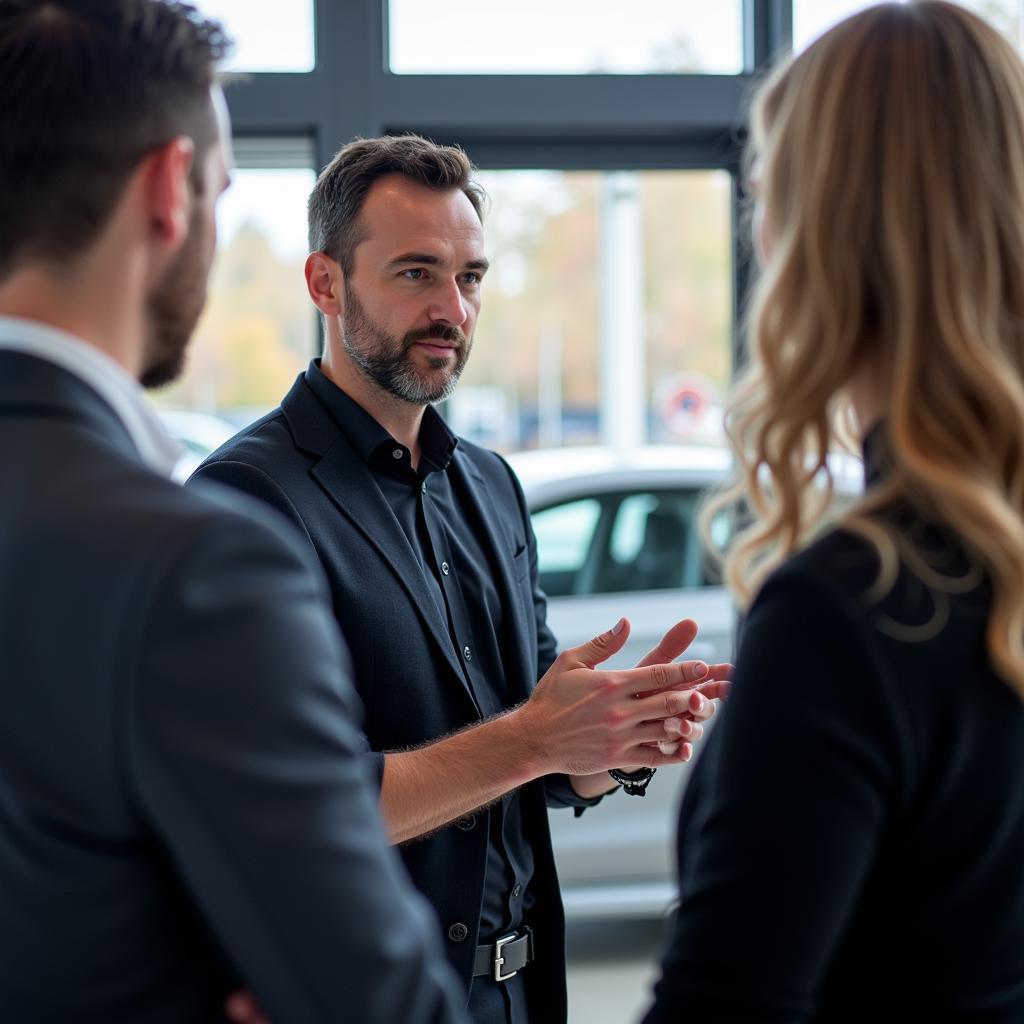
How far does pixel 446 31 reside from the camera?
2818 mm

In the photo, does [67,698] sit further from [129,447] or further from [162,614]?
[129,447]

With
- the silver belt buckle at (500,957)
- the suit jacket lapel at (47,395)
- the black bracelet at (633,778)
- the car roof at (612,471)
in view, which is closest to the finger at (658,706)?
the black bracelet at (633,778)

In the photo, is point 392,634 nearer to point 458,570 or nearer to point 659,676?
point 458,570

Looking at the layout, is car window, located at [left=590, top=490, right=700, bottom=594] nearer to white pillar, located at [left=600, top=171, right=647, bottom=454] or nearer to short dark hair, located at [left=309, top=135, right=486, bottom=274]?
white pillar, located at [left=600, top=171, right=647, bottom=454]

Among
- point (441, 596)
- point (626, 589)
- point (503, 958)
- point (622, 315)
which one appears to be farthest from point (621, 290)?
point (503, 958)

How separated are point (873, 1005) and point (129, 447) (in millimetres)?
634

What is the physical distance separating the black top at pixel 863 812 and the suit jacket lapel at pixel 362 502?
879mm

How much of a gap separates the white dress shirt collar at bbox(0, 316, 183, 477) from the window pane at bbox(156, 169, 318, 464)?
1450 millimetres

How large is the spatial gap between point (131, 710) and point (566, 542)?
115 inches

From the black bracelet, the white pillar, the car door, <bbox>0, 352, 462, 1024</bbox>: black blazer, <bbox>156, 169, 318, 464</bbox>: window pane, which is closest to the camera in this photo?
<bbox>0, 352, 462, 1024</bbox>: black blazer

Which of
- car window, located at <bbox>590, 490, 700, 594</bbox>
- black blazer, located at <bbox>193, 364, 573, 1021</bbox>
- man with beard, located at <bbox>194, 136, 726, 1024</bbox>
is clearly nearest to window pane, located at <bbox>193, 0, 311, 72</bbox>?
man with beard, located at <bbox>194, 136, 726, 1024</bbox>

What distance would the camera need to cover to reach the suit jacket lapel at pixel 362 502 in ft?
5.49

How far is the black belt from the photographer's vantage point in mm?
1640

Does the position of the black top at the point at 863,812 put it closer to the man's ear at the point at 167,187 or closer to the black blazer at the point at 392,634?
the man's ear at the point at 167,187
